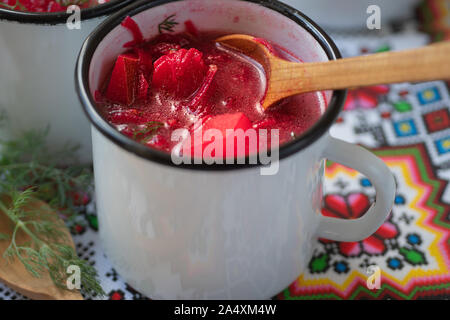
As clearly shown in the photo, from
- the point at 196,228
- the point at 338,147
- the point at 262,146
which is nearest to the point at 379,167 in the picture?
the point at 338,147

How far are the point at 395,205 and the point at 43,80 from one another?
67 cm

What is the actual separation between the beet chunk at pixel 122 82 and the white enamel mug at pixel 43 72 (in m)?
0.10

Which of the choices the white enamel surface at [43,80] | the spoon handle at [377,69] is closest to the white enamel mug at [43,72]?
the white enamel surface at [43,80]

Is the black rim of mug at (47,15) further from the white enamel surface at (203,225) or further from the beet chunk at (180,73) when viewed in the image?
the white enamel surface at (203,225)

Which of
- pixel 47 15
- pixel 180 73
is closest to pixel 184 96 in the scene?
pixel 180 73

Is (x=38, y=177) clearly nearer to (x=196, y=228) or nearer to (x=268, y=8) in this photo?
(x=196, y=228)

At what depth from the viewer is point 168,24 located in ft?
3.64

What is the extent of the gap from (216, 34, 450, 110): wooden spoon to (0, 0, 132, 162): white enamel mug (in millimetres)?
284

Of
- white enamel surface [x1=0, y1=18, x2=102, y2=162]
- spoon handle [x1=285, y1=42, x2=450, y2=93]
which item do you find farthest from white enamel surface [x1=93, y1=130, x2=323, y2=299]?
white enamel surface [x1=0, y1=18, x2=102, y2=162]

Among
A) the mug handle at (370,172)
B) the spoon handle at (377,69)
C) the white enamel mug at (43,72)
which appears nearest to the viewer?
the spoon handle at (377,69)

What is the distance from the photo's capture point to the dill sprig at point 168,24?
3.62ft

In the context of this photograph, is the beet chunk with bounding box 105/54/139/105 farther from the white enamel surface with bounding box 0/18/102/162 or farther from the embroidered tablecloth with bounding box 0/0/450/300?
the embroidered tablecloth with bounding box 0/0/450/300

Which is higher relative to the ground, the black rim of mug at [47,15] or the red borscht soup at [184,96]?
the black rim of mug at [47,15]

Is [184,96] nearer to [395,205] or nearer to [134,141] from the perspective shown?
[134,141]
